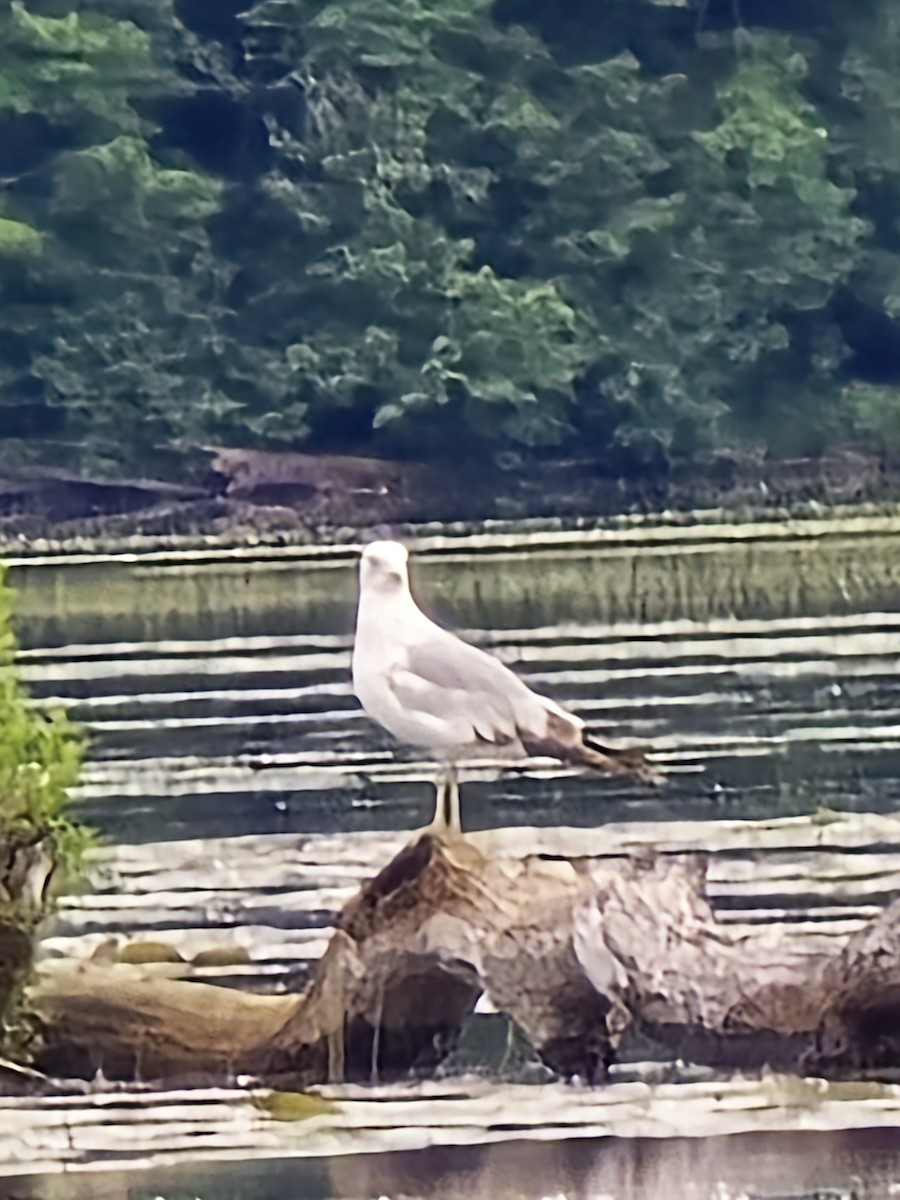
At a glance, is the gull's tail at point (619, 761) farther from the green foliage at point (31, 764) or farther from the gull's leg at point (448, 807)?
the green foliage at point (31, 764)

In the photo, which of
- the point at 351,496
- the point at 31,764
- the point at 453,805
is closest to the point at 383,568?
the point at 351,496

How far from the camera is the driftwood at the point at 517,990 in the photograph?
7.13ft

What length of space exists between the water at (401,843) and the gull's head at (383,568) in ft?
0.23

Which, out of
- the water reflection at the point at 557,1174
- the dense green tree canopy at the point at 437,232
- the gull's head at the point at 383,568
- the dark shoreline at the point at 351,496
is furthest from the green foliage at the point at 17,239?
the water reflection at the point at 557,1174

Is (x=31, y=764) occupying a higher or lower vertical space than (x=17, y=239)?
lower

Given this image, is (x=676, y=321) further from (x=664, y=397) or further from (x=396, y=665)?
(x=396, y=665)

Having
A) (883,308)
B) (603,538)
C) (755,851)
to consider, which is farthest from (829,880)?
(883,308)

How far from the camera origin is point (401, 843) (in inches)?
86.6

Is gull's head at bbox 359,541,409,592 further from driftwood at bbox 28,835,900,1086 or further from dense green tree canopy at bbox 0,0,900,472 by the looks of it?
driftwood at bbox 28,835,900,1086

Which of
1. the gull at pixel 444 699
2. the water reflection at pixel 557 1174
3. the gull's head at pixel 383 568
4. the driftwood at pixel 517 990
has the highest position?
the gull's head at pixel 383 568

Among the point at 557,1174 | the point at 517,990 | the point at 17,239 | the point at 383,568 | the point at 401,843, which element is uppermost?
the point at 17,239

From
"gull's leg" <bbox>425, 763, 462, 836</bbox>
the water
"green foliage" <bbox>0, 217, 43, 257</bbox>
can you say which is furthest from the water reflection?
"green foliage" <bbox>0, 217, 43, 257</bbox>

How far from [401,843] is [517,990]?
0.17 meters

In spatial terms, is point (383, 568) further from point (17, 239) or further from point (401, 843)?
point (17, 239)
